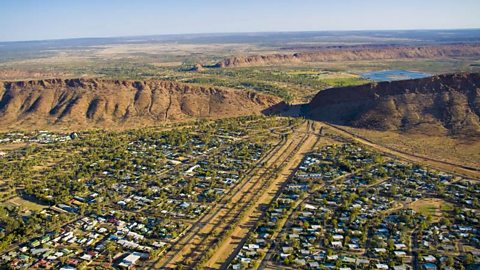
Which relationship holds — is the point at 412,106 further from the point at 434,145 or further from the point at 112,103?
the point at 112,103

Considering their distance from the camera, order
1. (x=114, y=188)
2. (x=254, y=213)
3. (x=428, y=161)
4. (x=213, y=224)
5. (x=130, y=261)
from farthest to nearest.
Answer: (x=428, y=161), (x=114, y=188), (x=254, y=213), (x=213, y=224), (x=130, y=261)

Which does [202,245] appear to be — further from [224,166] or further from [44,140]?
[44,140]

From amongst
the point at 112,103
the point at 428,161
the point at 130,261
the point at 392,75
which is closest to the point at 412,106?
the point at 428,161

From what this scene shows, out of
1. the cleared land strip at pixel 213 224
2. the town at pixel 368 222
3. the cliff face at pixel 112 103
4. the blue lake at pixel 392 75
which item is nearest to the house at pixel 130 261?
the cleared land strip at pixel 213 224

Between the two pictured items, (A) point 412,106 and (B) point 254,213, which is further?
(A) point 412,106

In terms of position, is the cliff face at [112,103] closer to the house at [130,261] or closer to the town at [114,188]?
the town at [114,188]

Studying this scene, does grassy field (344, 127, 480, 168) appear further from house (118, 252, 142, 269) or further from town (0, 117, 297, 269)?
house (118, 252, 142, 269)
